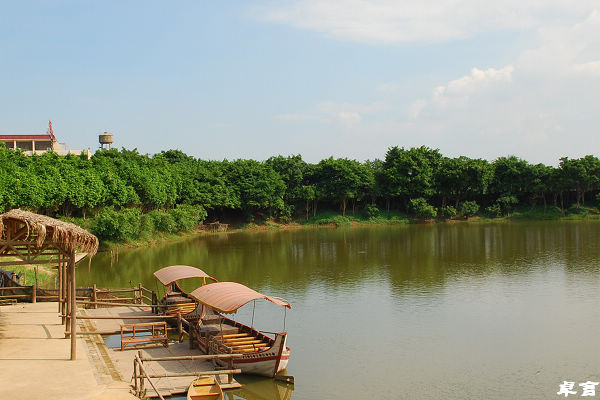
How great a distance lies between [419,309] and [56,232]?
45.3 ft

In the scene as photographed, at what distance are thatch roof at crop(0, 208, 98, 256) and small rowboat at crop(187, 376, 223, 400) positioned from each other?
185 inches

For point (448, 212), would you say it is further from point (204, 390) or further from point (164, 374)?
point (204, 390)

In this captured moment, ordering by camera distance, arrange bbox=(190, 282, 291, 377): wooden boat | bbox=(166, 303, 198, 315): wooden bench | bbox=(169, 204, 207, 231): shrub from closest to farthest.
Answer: bbox=(190, 282, 291, 377): wooden boat < bbox=(166, 303, 198, 315): wooden bench < bbox=(169, 204, 207, 231): shrub

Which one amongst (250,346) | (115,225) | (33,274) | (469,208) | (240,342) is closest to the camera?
(250,346)

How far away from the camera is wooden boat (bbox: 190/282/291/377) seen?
46.6 ft

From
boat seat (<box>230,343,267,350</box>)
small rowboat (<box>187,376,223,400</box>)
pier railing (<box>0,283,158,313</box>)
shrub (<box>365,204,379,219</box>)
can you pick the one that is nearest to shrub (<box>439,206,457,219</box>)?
shrub (<box>365,204,379,219</box>)

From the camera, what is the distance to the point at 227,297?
52.0 feet

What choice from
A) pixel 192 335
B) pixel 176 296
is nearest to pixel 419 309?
pixel 192 335

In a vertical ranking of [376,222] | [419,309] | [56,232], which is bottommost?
[419,309]

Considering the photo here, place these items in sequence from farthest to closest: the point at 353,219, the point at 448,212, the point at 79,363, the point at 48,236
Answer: the point at 353,219
the point at 448,212
the point at 48,236
the point at 79,363

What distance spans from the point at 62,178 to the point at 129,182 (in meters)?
8.56

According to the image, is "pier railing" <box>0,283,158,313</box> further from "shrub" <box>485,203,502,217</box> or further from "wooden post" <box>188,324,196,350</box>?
"shrub" <box>485,203,502,217</box>

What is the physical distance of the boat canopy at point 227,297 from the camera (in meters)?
15.2

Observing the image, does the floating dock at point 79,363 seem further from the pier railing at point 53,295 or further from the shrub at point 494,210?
→ the shrub at point 494,210
